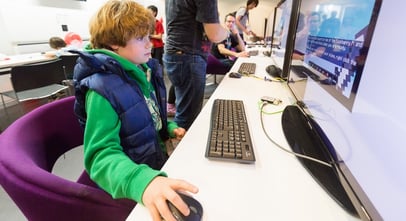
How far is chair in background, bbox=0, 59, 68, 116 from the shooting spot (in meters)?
1.88

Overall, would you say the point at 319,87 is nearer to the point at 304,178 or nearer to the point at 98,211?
the point at 304,178

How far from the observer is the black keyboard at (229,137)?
1.84 feet

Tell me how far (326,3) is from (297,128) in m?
0.43

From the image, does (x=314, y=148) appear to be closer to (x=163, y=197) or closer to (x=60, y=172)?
(x=163, y=197)

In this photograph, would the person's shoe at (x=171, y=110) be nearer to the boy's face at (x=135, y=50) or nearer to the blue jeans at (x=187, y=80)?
the blue jeans at (x=187, y=80)

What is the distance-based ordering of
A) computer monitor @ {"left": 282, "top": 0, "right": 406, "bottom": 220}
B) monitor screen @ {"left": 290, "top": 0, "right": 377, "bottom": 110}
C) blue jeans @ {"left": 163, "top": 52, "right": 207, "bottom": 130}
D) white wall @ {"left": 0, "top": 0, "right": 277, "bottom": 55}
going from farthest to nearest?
white wall @ {"left": 0, "top": 0, "right": 277, "bottom": 55} < blue jeans @ {"left": 163, "top": 52, "right": 207, "bottom": 130} < monitor screen @ {"left": 290, "top": 0, "right": 377, "bottom": 110} < computer monitor @ {"left": 282, "top": 0, "right": 406, "bottom": 220}

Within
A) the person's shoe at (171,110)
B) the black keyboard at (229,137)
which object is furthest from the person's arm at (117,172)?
the person's shoe at (171,110)

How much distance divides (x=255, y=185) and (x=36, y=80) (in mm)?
2338

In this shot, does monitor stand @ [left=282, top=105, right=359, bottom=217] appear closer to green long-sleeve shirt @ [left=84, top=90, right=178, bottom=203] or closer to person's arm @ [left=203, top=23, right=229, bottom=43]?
green long-sleeve shirt @ [left=84, top=90, right=178, bottom=203]

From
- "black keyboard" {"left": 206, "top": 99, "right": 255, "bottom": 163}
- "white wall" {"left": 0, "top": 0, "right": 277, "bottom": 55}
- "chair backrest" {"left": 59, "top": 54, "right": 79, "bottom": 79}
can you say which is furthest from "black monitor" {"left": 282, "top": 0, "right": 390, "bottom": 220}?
"white wall" {"left": 0, "top": 0, "right": 277, "bottom": 55}

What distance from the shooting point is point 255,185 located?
0.48 meters

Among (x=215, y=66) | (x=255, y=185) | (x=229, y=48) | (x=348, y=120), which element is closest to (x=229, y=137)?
(x=255, y=185)

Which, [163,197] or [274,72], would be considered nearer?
[163,197]

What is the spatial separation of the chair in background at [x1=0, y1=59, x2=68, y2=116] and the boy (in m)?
1.71
